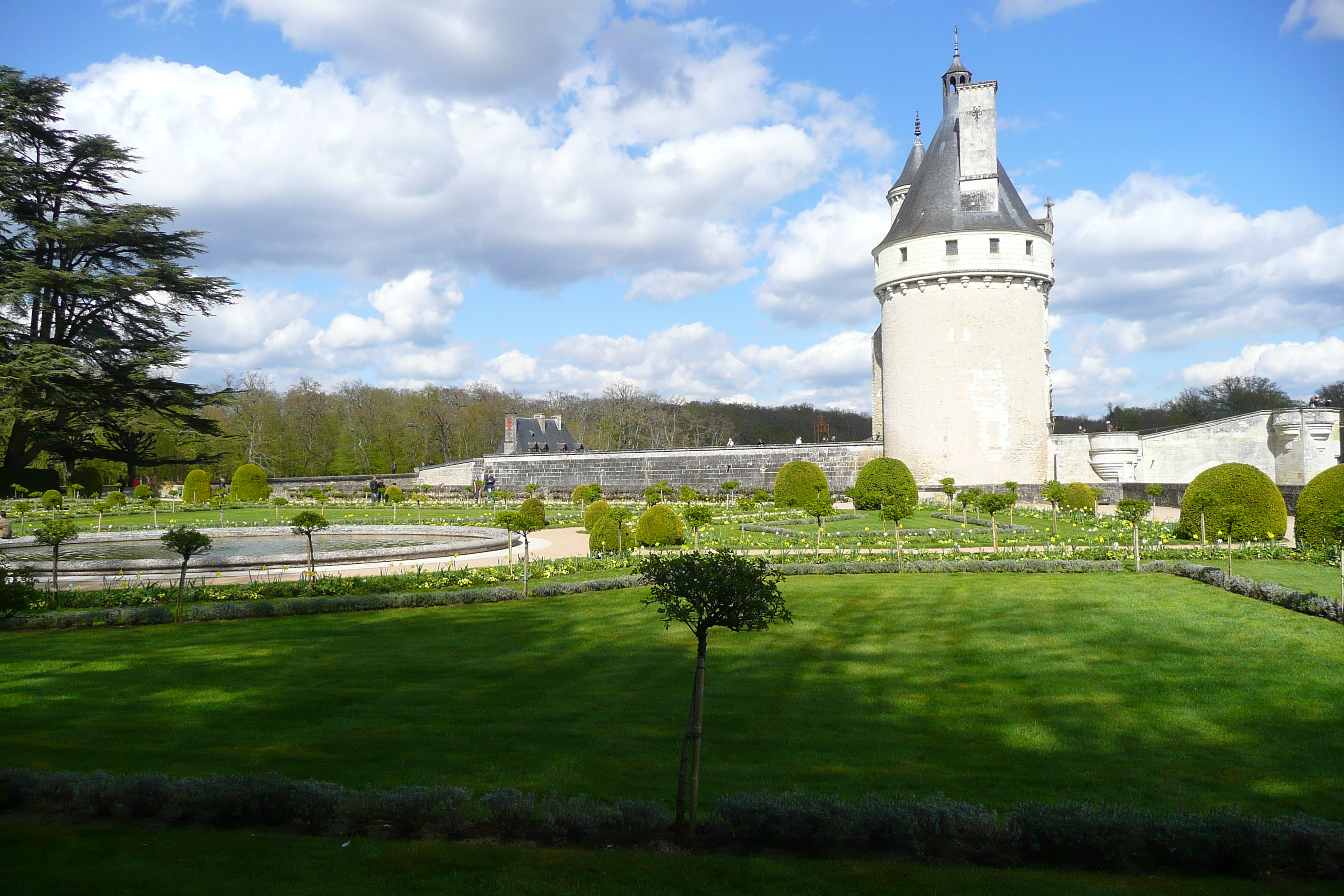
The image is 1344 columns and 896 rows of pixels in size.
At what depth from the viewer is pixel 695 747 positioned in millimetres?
4355

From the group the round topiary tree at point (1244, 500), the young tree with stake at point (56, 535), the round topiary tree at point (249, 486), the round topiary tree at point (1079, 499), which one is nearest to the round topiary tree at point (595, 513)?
the young tree with stake at point (56, 535)

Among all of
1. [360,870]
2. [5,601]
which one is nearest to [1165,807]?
[360,870]

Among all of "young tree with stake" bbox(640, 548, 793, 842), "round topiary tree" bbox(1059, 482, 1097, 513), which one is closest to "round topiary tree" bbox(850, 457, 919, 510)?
"round topiary tree" bbox(1059, 482, 1097, 513)

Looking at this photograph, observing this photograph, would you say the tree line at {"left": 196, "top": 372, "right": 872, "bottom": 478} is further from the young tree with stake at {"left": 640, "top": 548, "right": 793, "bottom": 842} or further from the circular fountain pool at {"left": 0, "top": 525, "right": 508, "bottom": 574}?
the young tree with stake at {"left": 640, "top": 548, "right": 793, "bottom": 842}

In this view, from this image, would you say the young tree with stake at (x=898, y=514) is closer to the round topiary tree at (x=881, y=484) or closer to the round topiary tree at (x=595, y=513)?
the round topiary tree at (x=595, y=513)

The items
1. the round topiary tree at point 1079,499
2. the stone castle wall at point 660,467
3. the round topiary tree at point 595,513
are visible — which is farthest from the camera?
the stone castle wall at point 660,467

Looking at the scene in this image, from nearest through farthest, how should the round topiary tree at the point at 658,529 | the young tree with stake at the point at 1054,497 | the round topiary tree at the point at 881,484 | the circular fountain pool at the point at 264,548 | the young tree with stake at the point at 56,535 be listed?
the young tree with stake at the point at 56,535 < the circular fountain pool at the point at 264,548 < the round topiary tree at the point at 658,529 < the young tree with stake at the point at 1054,497 < the round topiary tree at the point at 881,484

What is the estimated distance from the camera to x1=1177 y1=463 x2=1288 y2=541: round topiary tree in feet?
54.1

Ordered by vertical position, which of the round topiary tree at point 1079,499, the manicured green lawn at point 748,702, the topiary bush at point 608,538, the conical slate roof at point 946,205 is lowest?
the manicured green lawn at point 748,702

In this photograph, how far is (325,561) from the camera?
15.4m

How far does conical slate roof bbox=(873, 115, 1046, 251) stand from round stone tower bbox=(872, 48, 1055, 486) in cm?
5

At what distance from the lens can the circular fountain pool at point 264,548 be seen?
49.4ft

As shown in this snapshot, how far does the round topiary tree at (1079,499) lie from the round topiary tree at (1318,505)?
8883 mm

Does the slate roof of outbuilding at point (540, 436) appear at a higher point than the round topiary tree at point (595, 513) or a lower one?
higher
